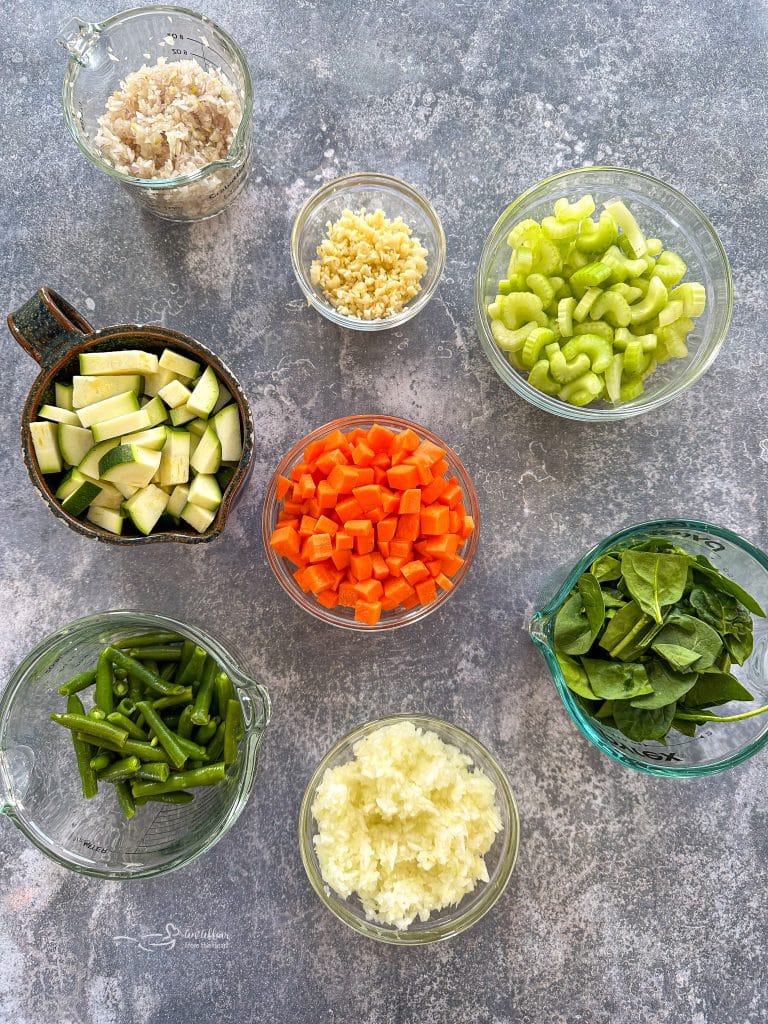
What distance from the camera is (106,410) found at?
68.2 inches

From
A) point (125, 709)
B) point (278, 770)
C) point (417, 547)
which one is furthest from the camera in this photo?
point (278, 770)

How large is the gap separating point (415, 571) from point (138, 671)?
76 centimetres

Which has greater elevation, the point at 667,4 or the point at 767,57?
the point at 667,4

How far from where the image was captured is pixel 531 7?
6.94ft

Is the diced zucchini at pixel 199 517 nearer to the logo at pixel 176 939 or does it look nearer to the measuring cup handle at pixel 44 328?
the measuring cup handle at pixel 44 328

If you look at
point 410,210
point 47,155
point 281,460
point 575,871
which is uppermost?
point 47,155

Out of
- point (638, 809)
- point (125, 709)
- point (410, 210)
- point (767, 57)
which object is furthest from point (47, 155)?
point (638, 809)

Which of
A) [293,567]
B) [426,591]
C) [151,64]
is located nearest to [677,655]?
[426,591]

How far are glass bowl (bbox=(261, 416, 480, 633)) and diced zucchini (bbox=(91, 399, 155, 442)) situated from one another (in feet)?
1.36

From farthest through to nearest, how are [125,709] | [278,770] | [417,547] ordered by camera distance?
[278,770] → [417,547] → [125,709]

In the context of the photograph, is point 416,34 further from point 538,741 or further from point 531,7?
point 538,741

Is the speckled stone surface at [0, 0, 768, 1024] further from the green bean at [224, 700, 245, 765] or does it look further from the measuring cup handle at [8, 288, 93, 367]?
the measuring cup handle at [8, 288, 93, 367]

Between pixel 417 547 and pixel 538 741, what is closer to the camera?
pixel 417 547

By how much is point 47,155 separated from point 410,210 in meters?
1.13
